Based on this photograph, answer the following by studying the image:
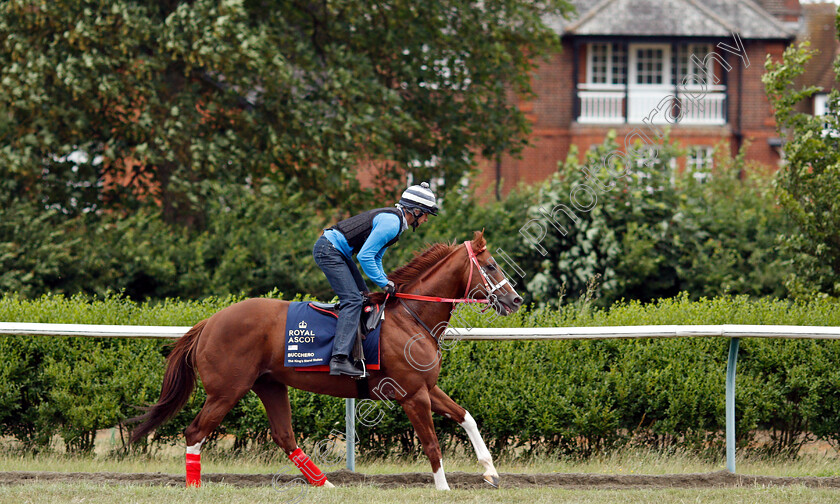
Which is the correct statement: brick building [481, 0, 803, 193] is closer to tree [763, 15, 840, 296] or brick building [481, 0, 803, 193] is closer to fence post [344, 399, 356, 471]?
tree [763, 15, 840, 296]

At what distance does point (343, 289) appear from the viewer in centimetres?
609

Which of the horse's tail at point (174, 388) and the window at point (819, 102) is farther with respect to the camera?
the window at point (819, 102)

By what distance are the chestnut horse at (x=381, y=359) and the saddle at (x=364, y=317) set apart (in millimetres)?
111

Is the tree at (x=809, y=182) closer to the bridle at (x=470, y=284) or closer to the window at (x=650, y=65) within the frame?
the bridle at (x=470, y=284)

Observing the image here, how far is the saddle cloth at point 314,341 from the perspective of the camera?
19.9 feet

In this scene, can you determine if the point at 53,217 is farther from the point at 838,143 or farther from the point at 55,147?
the point at 838,143

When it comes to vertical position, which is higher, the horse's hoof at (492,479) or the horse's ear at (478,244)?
the horse's ear at (478,244)

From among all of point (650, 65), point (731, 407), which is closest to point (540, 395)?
point (731, 407)

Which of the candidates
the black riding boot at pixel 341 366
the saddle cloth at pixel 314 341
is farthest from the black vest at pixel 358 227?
the black riding boot at pixel 341 366

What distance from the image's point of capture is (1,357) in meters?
7.44

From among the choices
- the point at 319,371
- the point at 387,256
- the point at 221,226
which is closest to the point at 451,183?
the point at 387,256

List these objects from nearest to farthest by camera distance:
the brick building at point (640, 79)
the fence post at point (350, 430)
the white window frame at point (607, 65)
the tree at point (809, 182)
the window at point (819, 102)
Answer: the fence post at point (350, 430)
the tree at point (809, 182)
the brick building at point (640, 79)
the white window frame at point (607, 65)
the window at point (819, 102)

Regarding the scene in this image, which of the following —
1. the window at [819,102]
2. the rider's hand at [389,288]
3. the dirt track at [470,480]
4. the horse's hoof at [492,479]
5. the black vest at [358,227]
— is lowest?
the dirt track at [470,480]

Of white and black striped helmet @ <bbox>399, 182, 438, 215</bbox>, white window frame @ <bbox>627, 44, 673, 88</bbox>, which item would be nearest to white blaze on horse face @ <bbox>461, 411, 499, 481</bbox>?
white and black striped helmet @ <bbox>399, 182, 438, 215</bbox>
